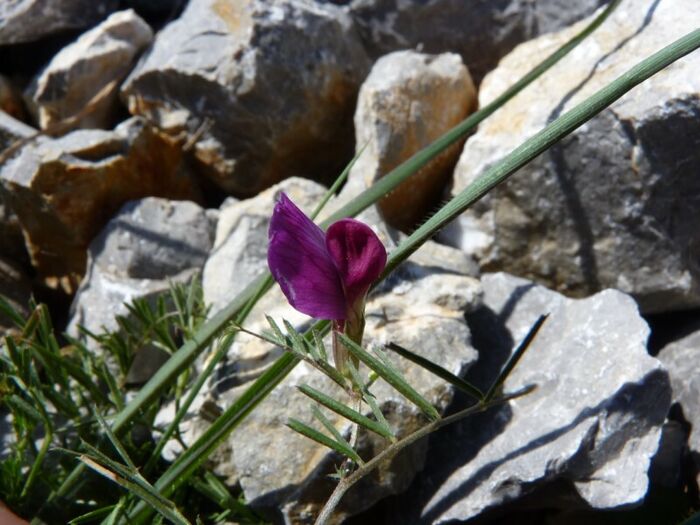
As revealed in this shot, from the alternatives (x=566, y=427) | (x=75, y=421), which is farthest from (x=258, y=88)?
(x=566, y=427)

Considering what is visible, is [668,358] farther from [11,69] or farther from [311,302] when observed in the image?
[11,69]

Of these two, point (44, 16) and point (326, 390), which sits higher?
point (44, 16)

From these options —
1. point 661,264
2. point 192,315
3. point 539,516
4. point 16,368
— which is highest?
point 16,368

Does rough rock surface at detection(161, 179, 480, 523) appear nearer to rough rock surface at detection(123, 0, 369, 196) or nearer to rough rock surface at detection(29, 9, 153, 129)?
rough rock surface at detection(123, 0, 369, 196)

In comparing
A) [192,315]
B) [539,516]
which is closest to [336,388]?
[192,315]

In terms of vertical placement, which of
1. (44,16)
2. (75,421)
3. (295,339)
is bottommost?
(75,421)

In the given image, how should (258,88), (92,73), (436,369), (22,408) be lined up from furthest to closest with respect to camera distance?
(92,73)
(258,88)
(22,408)
(436,369)

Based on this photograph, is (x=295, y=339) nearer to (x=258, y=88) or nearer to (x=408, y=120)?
(x=408, y=120)

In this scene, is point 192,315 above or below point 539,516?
above
